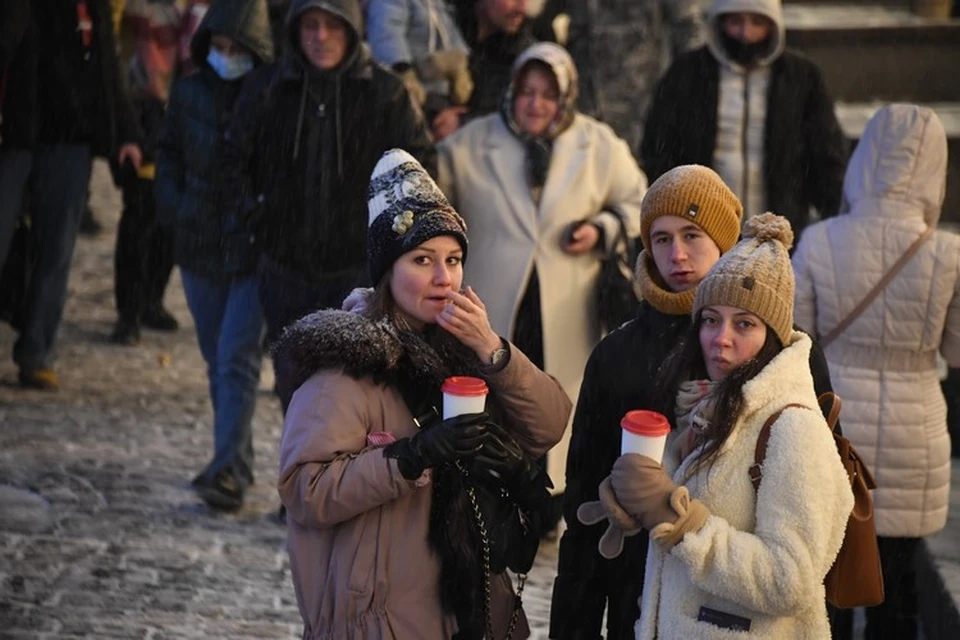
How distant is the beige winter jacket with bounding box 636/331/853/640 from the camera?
3859 mm

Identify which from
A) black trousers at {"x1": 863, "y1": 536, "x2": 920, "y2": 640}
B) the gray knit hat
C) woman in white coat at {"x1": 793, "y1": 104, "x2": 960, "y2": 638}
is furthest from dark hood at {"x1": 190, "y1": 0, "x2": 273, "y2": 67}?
black trousers at {"x1": 863, "y1": 536, "x2": 920, "y2": 640}

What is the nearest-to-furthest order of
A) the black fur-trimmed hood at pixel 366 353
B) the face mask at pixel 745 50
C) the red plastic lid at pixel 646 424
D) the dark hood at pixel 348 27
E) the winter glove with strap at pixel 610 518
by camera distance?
the red plastic lid at pixel 646 424
the winter glove with strap at pixel 610 518
the black fur-trimmed hood at pixel 366 353
the dark hood at pixel 348 27
the face mask at pixel 745 50

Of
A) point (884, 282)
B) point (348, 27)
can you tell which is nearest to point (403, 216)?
point (884, 282)

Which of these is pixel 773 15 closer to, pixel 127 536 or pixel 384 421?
pixel 127 536

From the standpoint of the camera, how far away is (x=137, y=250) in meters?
11.0

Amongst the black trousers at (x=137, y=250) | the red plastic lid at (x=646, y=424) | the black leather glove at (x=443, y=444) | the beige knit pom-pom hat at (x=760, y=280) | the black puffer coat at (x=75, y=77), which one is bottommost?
the black trousers at (x=137, y=250)

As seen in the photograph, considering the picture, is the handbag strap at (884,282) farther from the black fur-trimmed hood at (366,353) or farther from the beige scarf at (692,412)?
the black fur-trimmed hood at (366,353)

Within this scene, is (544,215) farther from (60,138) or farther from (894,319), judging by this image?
(60,138)

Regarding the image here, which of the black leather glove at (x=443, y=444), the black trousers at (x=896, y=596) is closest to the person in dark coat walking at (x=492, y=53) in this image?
the black trousers at (x=896, y=596)

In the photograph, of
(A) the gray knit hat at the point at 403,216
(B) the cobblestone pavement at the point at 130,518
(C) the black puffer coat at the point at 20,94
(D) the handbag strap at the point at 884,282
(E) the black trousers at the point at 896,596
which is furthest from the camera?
(C) the black puffer coat at the point at 20,94

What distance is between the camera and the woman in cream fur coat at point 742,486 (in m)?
3.86

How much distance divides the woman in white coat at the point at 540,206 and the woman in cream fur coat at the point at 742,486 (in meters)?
3.16

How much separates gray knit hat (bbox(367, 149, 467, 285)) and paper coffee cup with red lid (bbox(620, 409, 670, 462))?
0.84 metres

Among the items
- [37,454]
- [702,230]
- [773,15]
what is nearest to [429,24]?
[773,15]
